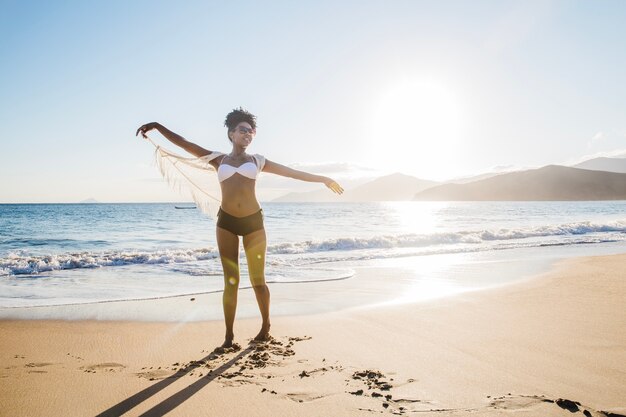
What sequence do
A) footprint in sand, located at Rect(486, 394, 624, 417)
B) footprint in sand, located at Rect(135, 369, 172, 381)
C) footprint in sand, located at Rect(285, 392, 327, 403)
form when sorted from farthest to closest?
footprint in sand, located at Rect(135, 369, 172, 381), footprint in sand, located at Rect(285, 392, 327, 403), footprint in sand, located at Rect(486, 394, 624, 417)

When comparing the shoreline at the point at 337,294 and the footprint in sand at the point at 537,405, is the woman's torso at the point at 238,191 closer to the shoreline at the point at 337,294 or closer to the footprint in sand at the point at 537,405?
the shoreline at the point at 337,294

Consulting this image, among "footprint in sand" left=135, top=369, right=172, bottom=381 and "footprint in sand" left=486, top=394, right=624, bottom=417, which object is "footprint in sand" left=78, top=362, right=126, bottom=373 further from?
"footprint in sand" left=486, top=394, right=624, bottom=417

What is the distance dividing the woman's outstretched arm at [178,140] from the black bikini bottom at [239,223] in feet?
2.47

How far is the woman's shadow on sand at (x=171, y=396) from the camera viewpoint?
3062 mm

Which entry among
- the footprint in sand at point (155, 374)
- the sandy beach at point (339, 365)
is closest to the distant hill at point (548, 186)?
the sandy beach at point (339, 365)

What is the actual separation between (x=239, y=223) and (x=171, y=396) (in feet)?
6.63

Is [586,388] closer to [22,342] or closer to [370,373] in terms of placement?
[370,373]

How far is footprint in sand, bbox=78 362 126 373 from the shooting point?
3.96 m

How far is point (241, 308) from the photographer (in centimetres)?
669

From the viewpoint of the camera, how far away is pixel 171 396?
333 cm

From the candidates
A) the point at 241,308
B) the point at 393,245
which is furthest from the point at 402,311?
the point at 393,245

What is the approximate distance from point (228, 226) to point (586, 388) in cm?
369

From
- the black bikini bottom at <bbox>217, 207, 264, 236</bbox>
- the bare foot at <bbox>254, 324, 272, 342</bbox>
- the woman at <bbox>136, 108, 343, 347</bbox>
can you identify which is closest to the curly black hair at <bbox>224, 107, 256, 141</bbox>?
the woman at <bbox>136, 108, 343, 347</bbox>

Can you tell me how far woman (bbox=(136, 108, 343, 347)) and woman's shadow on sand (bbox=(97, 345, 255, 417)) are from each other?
77 centimetres
